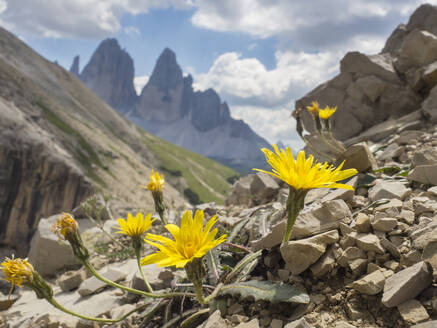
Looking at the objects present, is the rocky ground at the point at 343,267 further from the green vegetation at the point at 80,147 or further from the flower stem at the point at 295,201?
the green vegetation at the point at 80,147

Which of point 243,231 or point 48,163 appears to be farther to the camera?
point 48,163

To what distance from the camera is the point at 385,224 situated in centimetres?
253

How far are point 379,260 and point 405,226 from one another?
46 cm

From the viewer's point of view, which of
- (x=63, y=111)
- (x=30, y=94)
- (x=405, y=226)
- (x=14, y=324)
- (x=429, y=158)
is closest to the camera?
(x=405, y=226)

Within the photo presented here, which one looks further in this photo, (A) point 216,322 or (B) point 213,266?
(B) point 213,266

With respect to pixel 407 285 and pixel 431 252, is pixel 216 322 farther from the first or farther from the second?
pixel 431 252

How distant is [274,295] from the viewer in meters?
2.23

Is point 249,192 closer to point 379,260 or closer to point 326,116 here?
Answer: point 326,116

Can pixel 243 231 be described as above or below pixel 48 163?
below

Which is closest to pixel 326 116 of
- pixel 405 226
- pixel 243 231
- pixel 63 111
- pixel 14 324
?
pixel 243 231

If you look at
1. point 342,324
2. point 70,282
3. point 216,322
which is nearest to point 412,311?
point 342,324

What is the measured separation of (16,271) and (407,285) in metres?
3.10

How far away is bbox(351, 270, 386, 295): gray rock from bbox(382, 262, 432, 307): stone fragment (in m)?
0.09

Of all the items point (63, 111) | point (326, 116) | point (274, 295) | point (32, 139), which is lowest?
point (274, 295)
